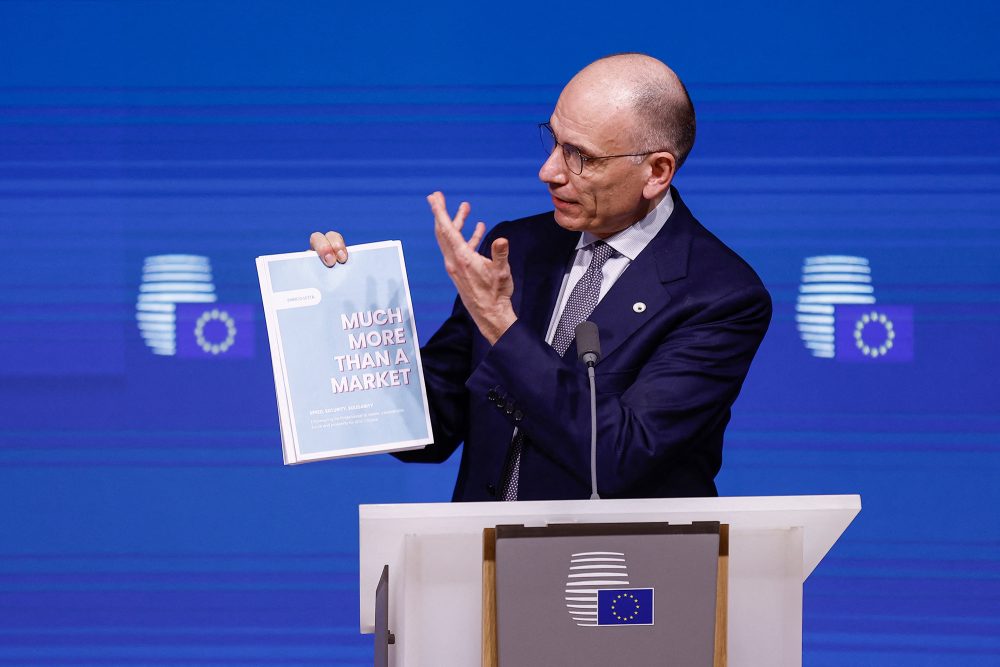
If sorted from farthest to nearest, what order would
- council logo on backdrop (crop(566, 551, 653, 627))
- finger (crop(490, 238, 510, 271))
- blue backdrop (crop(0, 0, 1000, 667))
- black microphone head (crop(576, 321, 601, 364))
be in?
blue backdrop (crop(0, 0, 1000, 667))
finger (crop(490, 238, 510, 271))
black microphone head (crop(576, 321, 601, 364))
council logo on backdrop (crop(566, 551, 653, 627))

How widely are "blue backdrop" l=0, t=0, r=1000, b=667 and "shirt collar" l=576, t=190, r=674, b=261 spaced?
4.03ft

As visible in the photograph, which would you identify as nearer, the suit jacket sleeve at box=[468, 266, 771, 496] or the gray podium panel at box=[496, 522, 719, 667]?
the gray podium panel at box=[496, 522, 719, 667]

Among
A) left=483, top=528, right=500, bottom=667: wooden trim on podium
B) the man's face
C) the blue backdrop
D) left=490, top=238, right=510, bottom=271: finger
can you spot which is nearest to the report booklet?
left=490, top=238, right=510, bottom=271: finger

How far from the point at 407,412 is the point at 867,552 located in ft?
6.73

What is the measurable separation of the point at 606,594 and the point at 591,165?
2.88 feet

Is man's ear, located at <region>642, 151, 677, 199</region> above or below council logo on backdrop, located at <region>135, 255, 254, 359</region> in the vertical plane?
above

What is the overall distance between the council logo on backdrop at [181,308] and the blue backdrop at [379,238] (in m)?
0.02

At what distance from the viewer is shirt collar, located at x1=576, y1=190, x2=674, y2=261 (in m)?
2.26

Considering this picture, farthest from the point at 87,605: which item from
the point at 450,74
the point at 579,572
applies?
the point at 579,572

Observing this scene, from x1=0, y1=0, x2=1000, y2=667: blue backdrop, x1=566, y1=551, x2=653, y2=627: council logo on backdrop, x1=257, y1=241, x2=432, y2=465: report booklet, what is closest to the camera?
x1=566, y1=551, x2=653, y2=627: council logo on backdrop

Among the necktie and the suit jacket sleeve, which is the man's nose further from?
the suit jacket sleeve

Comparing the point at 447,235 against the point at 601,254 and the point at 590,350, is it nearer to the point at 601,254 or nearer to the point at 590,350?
the point at 590,350

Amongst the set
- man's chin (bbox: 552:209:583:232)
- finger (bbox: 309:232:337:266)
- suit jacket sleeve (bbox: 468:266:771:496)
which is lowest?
suit jacket sleeve (bbox: 468:266:771:496)

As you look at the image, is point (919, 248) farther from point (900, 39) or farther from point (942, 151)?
point (900, 39)
